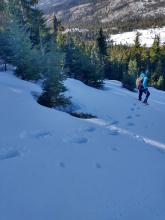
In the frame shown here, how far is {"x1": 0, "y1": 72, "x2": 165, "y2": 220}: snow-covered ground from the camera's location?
27.5 ft

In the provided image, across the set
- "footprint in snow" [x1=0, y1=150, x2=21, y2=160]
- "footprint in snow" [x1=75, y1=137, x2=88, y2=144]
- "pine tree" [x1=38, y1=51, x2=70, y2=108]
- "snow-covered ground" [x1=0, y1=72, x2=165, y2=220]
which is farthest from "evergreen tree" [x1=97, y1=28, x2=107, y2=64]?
"footprint in snow" [x1=0, y1=150, x2=21, y2=160]

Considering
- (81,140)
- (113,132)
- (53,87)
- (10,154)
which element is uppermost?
(53,87)

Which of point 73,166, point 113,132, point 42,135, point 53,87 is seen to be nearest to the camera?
point 73,166

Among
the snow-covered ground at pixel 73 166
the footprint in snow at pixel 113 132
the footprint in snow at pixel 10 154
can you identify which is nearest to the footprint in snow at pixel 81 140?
the snow-covered ground at pixel 73 166

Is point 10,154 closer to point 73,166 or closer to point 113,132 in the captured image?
point 73,166

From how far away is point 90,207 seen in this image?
855cm

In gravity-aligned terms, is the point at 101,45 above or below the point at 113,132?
above

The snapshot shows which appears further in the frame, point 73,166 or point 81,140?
point 81,140

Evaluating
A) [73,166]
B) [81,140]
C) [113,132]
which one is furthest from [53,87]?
[73,166]

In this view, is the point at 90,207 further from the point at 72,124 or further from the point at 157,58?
the point at 157,58

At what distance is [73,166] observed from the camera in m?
10.2

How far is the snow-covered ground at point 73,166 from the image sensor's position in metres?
8.38

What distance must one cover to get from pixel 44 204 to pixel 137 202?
8.22 ft

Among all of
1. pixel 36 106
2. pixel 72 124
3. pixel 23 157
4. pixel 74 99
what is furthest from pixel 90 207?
pixel 74 99
